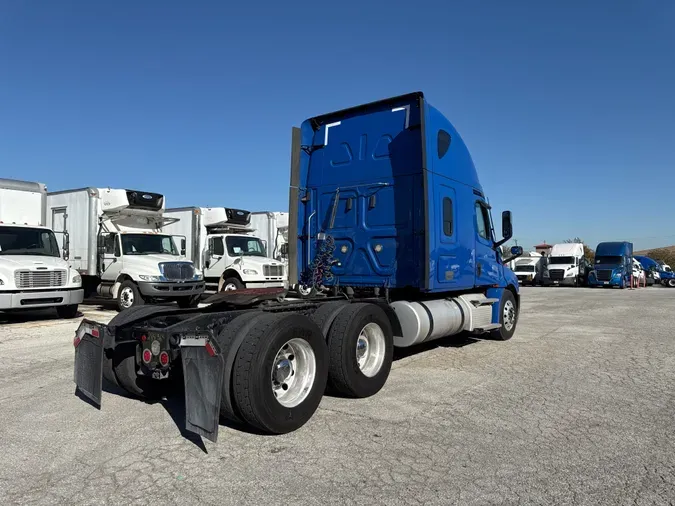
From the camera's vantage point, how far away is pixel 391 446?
4246 millimetres

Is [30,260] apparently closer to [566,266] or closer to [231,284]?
[231,284]

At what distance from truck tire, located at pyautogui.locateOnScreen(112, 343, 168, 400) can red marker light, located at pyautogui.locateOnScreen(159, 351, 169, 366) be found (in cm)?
85

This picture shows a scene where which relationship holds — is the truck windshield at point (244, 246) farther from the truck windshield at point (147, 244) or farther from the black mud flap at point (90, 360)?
the black mud flap at point (90, 360)

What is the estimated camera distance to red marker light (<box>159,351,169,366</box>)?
14.6 feet

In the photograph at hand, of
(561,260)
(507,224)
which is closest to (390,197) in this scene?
(507,224)

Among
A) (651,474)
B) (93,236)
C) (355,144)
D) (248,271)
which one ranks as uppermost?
(355,144)

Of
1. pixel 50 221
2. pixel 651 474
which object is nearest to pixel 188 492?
pixel 651 474

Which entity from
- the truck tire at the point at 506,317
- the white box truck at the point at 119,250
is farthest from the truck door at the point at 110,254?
the truck tire at the point at 506,317

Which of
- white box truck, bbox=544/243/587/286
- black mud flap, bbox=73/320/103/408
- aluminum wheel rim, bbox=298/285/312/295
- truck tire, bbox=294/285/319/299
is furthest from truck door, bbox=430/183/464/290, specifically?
white box truck, bbox=544/243/587/286

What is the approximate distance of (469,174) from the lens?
8.62m

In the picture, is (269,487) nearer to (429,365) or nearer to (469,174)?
(429,365)

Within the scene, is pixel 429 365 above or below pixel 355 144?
below

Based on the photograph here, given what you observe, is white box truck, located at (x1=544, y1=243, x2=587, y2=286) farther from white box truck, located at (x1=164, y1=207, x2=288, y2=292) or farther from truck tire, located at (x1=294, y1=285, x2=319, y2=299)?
truck tire, located at (x1=294, y1=285, x2=319, y2=299)

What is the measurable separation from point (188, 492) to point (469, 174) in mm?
6781
